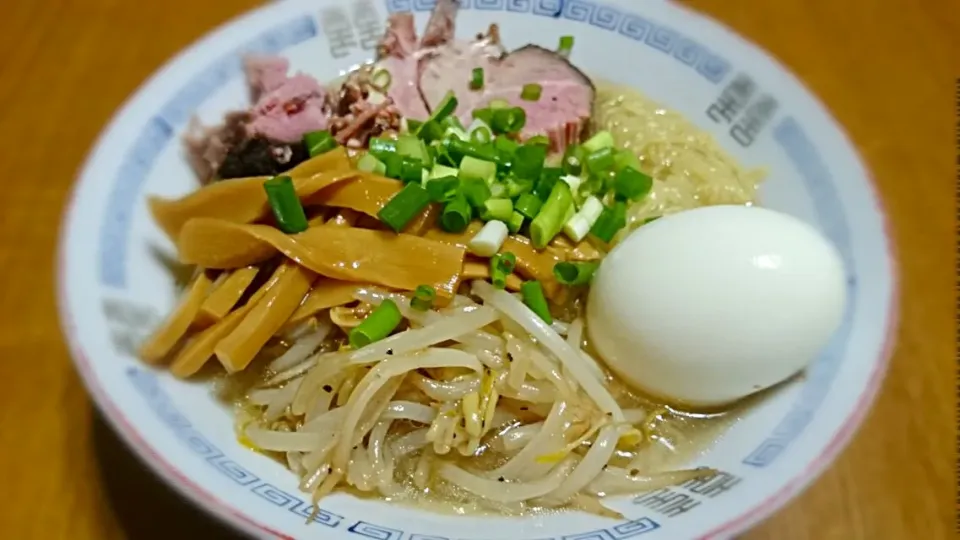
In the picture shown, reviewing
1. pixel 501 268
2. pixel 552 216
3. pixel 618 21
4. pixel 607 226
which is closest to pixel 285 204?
pixel 501 268

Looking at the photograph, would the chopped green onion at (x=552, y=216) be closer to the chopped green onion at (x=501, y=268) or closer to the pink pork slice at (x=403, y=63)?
the chopped green onion at (x=501, y=268)

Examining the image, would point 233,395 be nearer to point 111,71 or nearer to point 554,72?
point 554,72

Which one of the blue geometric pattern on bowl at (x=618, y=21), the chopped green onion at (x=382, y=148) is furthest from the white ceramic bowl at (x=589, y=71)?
the chopped green onion at (x=382, y=148)

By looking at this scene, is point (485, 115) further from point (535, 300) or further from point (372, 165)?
point (535, 300)

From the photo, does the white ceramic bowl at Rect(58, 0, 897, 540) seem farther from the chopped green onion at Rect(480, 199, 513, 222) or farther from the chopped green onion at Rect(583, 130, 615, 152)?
the chopped green onion at Rect(480, 199, 513, 222)

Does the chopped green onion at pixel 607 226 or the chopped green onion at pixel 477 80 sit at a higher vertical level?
the chopped green onion at pixel 477 80

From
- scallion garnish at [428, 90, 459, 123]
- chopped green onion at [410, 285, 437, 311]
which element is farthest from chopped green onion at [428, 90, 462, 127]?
chopped green onion at [410, 285, 437, 311]
